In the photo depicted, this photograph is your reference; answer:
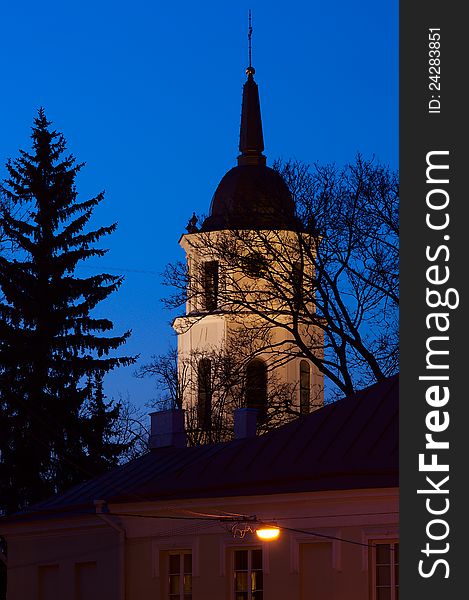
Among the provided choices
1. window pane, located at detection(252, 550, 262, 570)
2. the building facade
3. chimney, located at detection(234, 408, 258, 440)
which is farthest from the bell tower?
window pane, located at detection(252, 550, 262, 570)

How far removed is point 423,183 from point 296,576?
1220 cm

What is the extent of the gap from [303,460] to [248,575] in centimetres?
233

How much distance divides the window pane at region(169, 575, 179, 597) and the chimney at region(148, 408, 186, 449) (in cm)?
550

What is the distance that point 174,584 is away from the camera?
30.0 m

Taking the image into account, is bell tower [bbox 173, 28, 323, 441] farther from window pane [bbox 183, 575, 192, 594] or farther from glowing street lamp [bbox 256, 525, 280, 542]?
glowing street lamp [bbox 256, 525, 280, 542]

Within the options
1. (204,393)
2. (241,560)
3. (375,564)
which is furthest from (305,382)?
(375,564)

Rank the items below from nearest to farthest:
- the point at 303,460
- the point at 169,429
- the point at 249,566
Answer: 1. the point at 303,460
2. the point at 249,566
3. the point at 169,429

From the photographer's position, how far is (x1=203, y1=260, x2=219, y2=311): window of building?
46625 mm

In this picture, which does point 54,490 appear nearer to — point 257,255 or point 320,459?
point 257,255

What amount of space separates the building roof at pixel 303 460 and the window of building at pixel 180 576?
3.85 feet

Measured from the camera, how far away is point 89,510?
31984 millimetres

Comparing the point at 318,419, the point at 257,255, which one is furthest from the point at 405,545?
the point at 257,255

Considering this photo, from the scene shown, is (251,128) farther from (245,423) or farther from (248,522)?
(248,522)

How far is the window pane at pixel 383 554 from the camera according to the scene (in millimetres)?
25969
